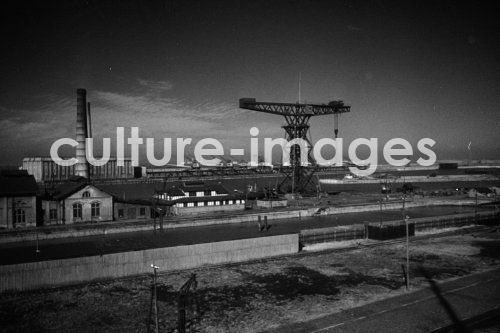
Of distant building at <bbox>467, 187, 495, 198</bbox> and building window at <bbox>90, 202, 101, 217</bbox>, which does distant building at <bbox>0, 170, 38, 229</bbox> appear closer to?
building window at <bbox>90, 202, 101, 217</bbox>

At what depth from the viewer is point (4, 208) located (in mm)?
32719

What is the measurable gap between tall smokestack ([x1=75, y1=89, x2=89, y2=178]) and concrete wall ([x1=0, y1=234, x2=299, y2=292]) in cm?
3608

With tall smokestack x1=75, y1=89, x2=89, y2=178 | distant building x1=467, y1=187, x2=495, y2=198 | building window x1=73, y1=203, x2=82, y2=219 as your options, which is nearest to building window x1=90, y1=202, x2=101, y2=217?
building window x1=73, y1=203, x2=82, y2=219

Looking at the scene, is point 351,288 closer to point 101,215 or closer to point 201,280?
point 201,280

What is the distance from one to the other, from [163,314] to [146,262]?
6305 mm

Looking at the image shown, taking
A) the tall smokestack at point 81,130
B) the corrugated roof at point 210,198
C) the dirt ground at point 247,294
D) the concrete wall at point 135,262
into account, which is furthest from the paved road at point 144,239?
the tall smokestack at point 81,130

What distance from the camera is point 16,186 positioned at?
1330 inches

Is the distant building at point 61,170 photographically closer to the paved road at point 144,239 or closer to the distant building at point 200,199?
the distant building at point 200,199

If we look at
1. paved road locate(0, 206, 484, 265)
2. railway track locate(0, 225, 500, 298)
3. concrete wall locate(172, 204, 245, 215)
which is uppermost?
concrete wall locate(172, 204, 245, 215)

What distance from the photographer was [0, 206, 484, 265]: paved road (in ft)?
91.2

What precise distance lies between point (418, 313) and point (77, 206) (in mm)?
32495

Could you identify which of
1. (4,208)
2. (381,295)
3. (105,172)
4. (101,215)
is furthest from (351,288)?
(105,172)

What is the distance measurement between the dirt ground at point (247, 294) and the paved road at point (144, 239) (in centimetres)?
738

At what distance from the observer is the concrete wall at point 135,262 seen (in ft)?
59.9
